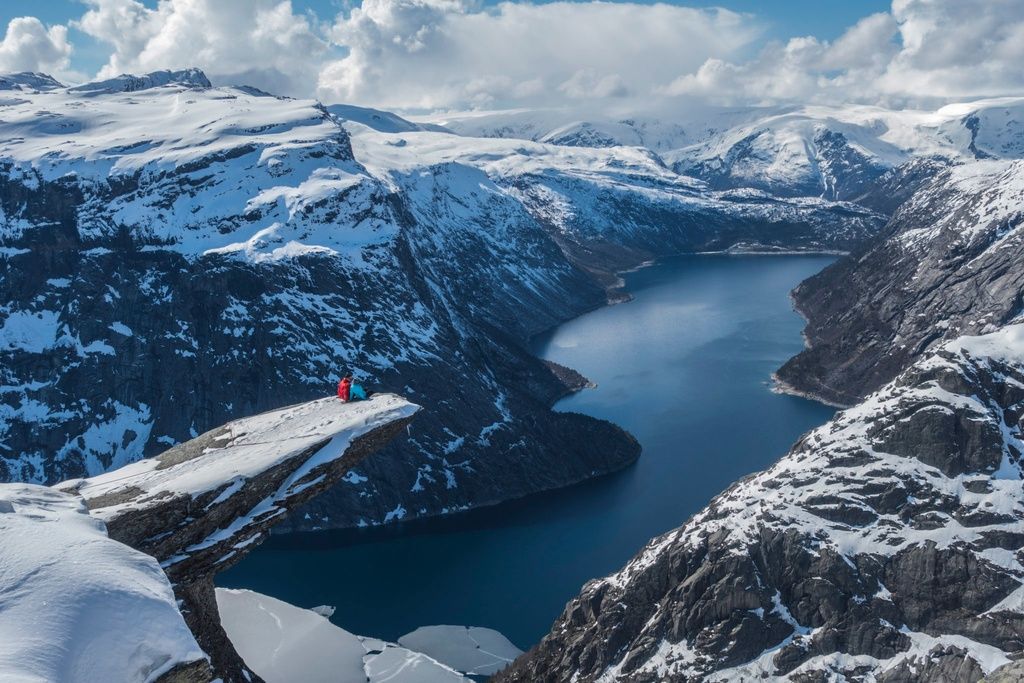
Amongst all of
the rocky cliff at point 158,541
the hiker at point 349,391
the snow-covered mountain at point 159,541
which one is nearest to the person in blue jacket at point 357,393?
the hiker at point 349,391

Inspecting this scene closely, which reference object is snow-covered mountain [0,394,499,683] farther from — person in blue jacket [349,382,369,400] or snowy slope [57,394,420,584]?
person in blue jacket [349,382,369,400]

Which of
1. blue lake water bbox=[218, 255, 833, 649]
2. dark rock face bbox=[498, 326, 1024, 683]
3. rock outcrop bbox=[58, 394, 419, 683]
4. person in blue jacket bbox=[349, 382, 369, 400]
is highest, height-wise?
person in blue jacket bbox=[349, 382, 369, 400]

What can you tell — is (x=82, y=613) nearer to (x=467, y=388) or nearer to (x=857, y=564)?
(x=857, y=564)

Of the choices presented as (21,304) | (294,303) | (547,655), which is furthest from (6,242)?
(547,655)

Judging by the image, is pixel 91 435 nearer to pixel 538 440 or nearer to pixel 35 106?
pixel 538 440

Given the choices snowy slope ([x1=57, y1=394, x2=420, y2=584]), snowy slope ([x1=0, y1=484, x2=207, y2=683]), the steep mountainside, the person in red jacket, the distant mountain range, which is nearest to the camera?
snowy slope ([x1=0, y1=484, x2=207, y2=683])

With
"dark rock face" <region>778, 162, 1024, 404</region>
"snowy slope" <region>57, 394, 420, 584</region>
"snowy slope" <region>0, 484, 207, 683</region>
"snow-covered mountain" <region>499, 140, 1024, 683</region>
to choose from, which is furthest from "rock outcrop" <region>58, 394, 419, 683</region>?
"dark rock face" <region>778, 162, 1024, 404</region>

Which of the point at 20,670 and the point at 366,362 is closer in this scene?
the point at 20,670
